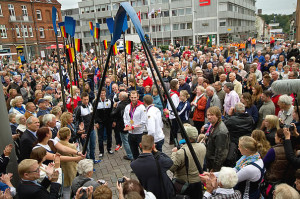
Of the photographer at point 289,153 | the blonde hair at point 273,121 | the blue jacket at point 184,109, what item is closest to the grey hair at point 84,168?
the photographer at point 289,153

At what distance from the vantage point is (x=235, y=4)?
171ft

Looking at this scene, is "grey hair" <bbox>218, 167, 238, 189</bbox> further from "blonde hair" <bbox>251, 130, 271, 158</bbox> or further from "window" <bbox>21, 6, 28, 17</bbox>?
"window" <bbox>21, 6, 28, 17</bbox>

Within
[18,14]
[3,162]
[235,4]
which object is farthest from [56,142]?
[235,4]

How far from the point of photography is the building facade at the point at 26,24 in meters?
39.0

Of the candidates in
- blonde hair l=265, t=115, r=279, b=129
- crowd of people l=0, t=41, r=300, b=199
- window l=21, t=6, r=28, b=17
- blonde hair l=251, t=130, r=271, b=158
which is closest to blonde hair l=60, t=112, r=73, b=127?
crowd of people l=0, t=41, r=300, b=199

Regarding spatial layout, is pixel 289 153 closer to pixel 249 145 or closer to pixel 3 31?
pixel 249 145

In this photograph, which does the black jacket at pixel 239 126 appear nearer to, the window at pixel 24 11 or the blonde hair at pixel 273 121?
the blonde hair at pixel 273 121

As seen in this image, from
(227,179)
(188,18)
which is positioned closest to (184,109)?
(227,179)

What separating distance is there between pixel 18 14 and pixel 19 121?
147ft

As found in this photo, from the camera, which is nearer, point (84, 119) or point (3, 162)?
point (3, 162)

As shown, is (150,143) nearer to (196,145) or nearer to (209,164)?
(196,145)

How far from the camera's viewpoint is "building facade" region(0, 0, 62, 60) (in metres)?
39.0

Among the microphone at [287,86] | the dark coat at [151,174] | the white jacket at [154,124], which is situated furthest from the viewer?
the white jacket at [154,124]

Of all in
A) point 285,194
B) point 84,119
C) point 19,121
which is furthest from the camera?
point 84,119
